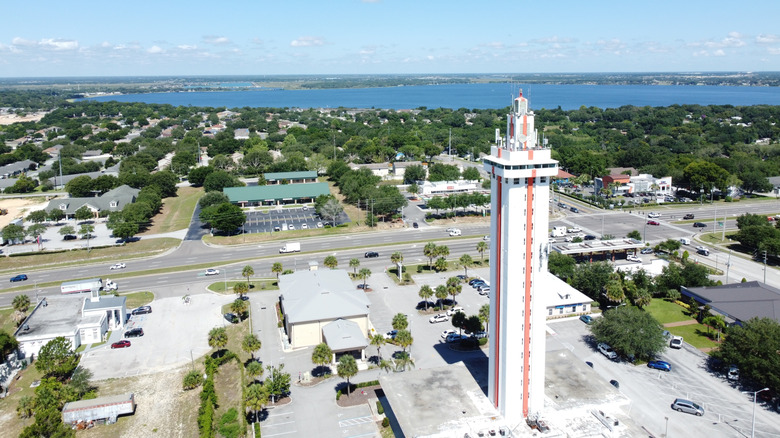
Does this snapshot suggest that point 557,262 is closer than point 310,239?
Yes

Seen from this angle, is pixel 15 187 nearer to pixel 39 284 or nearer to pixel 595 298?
pixel 39 284

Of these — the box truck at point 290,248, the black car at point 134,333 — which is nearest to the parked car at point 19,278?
the black car at point 134,333

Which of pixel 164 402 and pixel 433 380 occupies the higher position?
pixel 433 380

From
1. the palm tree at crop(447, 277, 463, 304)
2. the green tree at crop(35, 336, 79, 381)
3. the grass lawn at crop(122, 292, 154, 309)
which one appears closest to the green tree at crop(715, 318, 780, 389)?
the palm tree at crop(447, 277, 463, 304)

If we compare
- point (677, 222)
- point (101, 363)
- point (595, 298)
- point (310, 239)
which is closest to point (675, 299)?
point (595, 298)

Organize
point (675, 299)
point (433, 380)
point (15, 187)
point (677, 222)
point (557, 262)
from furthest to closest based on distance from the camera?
1. point (15, 187)
2. point (677, 222)
3. point (557, 262)
4. point (675, 299)
5. point (433, 380)

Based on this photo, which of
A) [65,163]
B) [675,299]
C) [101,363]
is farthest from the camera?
[65,163]

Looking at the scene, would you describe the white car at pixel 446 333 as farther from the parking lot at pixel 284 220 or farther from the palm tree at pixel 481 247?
the parking lot at pixel 284 220
